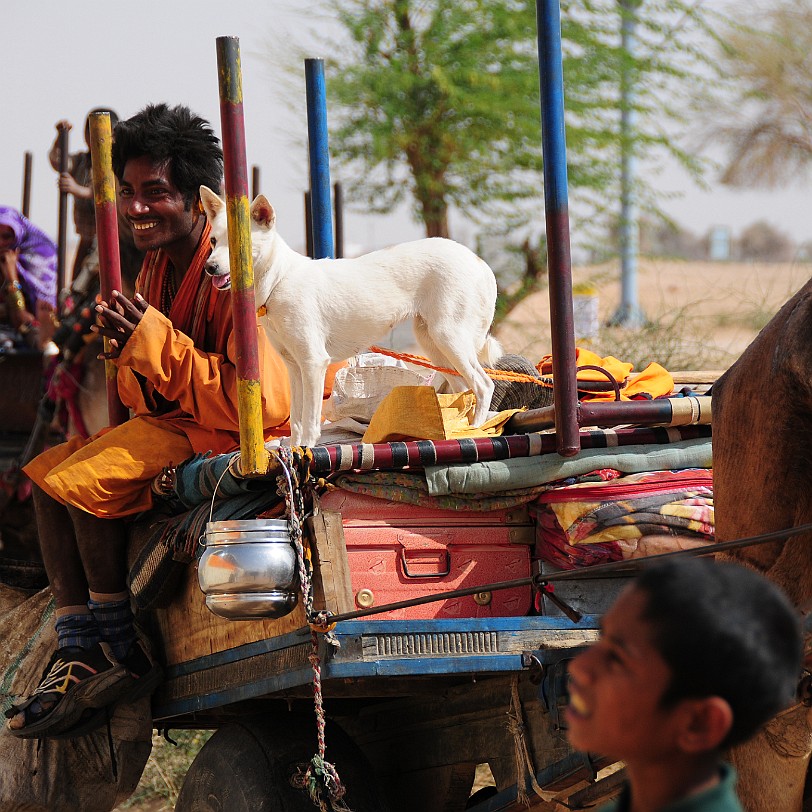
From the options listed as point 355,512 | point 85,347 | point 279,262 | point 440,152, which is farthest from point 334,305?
point 440,152

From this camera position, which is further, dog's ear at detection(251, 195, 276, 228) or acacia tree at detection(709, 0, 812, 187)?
acacia tree at detection(709, 0, 812, 187)

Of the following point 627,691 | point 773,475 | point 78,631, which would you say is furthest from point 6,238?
point 627,691

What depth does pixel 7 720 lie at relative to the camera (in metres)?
3.72

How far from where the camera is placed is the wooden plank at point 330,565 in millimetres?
3000

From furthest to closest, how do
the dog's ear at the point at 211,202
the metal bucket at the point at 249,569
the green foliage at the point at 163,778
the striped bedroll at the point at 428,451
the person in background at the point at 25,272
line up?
the person in background at the point at 25,272
the green foliage at the point at 163,778
the dog's ear at the point at 211,202
the striped bedroll at the point at 428,451
the metal bucket at the point at 249,569

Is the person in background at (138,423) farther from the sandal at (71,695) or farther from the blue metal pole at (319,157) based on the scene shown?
the blue metal pole at (319,157)

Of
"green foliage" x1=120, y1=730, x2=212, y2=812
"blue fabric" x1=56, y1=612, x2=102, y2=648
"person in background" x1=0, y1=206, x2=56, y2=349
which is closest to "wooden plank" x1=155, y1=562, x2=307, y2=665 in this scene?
"blue fabric" x1=56, y1=612, x2=102, y2=648

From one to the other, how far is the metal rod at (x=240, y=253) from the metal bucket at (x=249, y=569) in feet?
0.57

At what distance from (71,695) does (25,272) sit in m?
5.56

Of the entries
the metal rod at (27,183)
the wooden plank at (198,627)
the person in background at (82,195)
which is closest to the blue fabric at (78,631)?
the wooden plank at (198,627)

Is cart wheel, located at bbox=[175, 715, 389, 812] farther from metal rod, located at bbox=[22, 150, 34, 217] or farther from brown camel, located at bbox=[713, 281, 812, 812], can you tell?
metal rod, located at bbox=[22, 150, 34, 217]

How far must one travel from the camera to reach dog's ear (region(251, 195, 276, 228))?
3.55 meters

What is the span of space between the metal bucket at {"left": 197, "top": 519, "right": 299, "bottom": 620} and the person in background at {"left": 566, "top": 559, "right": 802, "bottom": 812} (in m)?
1.53

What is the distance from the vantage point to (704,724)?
1443mm
